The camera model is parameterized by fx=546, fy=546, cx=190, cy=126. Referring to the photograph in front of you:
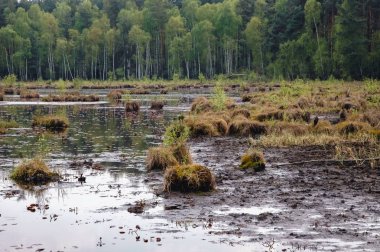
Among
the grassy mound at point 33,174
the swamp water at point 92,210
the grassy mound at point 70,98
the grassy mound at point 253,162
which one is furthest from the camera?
the grassy mound at point 70,98

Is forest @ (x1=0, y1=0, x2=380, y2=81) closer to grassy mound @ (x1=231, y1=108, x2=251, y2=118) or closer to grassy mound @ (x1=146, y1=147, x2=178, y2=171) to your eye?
grassy mound @ (x1=231, y1=108, x2=251, y2=118)

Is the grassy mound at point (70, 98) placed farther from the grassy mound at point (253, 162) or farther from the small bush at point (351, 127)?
the grassy mound at point (253, 162)

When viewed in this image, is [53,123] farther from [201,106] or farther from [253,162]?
[253,162]

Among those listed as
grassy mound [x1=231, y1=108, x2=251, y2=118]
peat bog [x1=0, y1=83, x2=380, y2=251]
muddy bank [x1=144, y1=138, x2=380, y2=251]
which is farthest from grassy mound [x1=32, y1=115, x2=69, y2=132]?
muddy bank [x1=144, y1=138, x2=380, y2=251]

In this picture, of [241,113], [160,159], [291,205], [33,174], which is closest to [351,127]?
[241,113]

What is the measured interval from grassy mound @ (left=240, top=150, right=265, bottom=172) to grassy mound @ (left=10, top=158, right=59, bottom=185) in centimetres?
600

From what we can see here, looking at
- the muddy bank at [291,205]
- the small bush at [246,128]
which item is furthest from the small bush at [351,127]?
the muddy bank at [291,205]

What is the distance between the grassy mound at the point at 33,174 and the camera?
1608cm

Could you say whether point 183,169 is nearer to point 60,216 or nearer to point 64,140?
point 60,216

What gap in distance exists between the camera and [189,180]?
14453 mm

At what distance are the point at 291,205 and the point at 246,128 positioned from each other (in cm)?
1488

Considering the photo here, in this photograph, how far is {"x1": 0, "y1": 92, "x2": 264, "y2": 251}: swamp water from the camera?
10203 millimetres

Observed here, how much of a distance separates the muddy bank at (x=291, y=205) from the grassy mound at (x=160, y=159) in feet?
3.13

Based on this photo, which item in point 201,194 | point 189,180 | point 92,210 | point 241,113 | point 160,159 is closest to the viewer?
point 92,210
